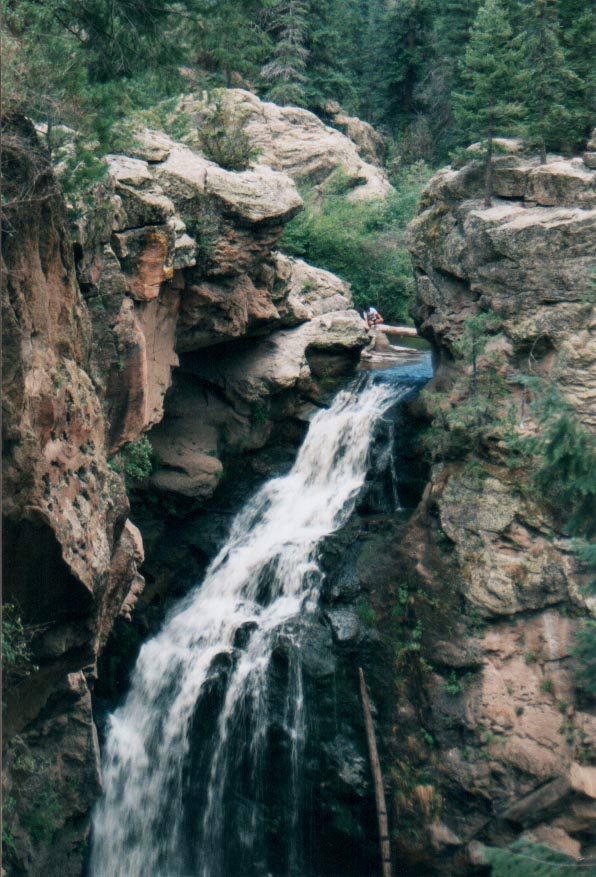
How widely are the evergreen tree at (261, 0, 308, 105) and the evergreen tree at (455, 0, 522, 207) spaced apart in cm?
1738

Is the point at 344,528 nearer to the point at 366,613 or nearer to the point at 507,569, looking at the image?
the point at 366,613

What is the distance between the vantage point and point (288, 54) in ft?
106

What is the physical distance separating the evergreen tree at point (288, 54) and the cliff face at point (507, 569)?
60.5 feet

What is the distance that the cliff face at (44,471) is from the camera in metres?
7.69

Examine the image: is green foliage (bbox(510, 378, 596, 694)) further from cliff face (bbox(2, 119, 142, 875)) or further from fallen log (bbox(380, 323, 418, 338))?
fallen log (bbox(380, 323, 418, 338))

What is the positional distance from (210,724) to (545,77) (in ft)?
41.8

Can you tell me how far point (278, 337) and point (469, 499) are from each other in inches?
250

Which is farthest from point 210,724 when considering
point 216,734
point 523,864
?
point 523,864

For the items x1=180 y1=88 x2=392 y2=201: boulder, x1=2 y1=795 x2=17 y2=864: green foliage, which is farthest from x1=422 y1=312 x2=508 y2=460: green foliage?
x1=180 y1=88 x2=392 y2=201: boulder

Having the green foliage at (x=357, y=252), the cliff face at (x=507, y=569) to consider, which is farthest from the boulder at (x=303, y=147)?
the cliff face at (x=507, y=569)

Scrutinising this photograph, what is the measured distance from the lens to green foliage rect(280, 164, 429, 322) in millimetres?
26312

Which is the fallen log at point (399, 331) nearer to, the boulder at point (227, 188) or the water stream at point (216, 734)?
the boulder at point (227, 188)

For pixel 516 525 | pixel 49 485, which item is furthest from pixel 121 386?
pixel 516 525

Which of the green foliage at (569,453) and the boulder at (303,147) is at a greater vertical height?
the boulder at (303,147)
